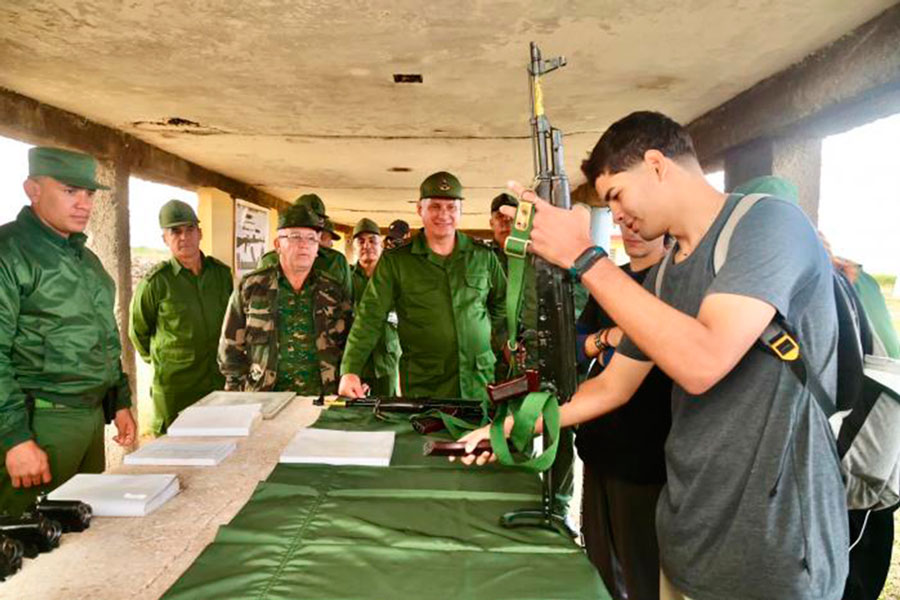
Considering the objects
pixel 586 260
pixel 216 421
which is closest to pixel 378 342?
pixel 216 421

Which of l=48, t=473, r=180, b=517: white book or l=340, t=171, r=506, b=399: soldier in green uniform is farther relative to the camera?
l=340, t=171, r=506, b=399: soldier in green uniform

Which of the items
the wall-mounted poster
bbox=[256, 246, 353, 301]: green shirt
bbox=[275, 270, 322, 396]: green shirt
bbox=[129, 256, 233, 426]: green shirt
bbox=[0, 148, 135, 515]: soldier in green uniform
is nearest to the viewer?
bbox=[0, 148, 135, 515]: soldier in green uniform

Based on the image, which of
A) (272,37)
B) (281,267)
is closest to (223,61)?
(272,37)

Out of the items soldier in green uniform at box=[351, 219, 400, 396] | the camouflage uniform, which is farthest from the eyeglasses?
soldier in green uniform at box=[351, 219, 400, 396]

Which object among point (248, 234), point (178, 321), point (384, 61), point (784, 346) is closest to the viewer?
point (784, 346)

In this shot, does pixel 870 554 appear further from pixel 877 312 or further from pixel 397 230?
pixel 397 230

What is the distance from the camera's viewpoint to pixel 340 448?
167 centimetres

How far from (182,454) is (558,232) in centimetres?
128

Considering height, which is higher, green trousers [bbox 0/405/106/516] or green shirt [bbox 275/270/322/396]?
green shirt [bbox 275/270/322/396]

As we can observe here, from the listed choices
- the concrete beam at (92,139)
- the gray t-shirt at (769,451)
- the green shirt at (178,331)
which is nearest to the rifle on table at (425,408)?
the gray t-shirt at (769,451)

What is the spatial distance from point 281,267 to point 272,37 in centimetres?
139

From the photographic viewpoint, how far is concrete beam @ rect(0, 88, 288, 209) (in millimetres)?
3449

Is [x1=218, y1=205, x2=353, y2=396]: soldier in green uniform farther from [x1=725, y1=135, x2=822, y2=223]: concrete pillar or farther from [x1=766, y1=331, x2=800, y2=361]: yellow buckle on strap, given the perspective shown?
[x1=725, y1=135, x2=822, y2=223]: concrete pillar

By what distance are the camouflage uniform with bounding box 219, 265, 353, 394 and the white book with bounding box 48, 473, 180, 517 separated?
5.93ft
